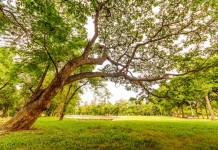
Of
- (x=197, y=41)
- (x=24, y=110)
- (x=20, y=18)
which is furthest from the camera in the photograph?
(x=197, y=41)

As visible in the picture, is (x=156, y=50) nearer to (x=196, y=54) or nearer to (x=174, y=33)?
(x=174, y=33)

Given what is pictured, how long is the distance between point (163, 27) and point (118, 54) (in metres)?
4.85

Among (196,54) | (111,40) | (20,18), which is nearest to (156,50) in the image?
(196,54)

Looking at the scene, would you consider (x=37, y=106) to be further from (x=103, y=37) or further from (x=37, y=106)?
(x=103, y=37)

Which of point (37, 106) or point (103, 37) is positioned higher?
point (103, 37)

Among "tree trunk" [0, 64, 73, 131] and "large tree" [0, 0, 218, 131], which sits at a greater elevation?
"large tree" [0, 0, 218, 131]

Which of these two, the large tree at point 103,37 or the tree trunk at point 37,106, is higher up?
the large tree at point 103,37

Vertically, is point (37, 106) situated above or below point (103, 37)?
below

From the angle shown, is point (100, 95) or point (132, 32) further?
point (100, 95)

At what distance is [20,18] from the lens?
9578 millimetres

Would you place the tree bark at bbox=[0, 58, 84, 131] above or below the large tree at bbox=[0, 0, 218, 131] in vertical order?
below

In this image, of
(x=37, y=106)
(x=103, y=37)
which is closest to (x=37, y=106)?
(x=37, y=106)

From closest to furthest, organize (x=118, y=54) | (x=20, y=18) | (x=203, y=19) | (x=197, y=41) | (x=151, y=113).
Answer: (x=20, y=18)
(x=203, y=19)
(x=197, y=41)
(x=118, y=54)
(x=151, y=113)

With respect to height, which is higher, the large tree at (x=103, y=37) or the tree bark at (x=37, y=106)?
the large tree at (x=103, y=37)
